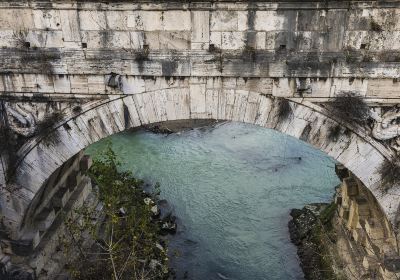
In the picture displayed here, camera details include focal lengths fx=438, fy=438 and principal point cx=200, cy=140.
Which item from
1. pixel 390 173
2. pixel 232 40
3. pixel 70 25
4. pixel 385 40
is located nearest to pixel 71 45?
pixel 70 25

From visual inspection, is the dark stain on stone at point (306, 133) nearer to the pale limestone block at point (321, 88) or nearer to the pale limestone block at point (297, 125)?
the pale limestone block at point (297, 125)

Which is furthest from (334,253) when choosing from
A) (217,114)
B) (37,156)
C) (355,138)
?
(37,156)

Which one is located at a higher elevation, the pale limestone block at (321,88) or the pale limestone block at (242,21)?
the pale limestone block at (242,21)

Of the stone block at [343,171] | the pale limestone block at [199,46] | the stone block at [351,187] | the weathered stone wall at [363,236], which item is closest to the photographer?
the pale limestone block at [199,46]

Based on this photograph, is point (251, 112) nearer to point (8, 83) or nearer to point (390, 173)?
point (390, 173)

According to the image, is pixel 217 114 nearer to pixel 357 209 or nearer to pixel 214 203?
pixel 357 209

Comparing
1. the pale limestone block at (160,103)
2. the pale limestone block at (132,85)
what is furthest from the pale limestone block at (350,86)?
the pale limestone block at (132,85)
